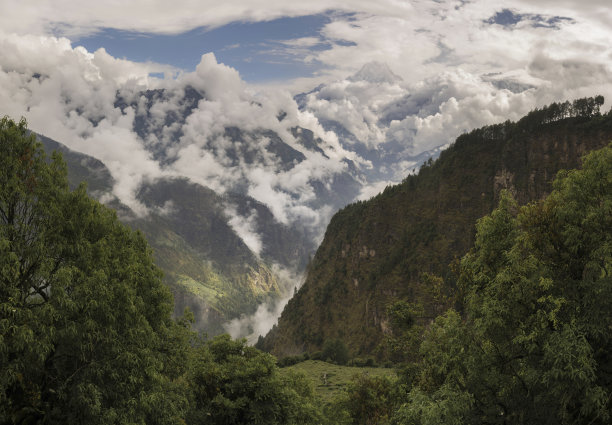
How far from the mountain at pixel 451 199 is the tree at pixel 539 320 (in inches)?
4629

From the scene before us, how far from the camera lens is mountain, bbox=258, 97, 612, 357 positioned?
146m

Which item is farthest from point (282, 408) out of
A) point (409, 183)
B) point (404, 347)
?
point (409, 183)

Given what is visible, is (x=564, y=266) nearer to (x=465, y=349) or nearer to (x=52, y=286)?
(x=465, y=349)

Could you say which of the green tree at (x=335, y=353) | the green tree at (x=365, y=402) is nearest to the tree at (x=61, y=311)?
the green tree at (x=365, y=402)

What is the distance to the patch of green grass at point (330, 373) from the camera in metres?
92.2

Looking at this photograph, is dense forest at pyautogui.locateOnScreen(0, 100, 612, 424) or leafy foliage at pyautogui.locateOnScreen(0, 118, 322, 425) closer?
dense forest at pyautogui.locateOnScreen(0, 100, 612, 424)

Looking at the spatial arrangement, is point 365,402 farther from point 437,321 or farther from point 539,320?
point 539,320

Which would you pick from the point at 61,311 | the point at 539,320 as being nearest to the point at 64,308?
the point at 61,311

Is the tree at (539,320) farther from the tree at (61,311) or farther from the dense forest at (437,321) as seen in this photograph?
the tree at (61,311)

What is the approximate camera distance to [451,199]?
17138cm

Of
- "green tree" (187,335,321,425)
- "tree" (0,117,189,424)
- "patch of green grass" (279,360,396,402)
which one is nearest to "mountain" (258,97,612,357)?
"patch of green grass" (279,360,396,402)

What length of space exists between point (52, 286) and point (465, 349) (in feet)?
67.8

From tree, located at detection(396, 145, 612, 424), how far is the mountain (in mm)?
117573

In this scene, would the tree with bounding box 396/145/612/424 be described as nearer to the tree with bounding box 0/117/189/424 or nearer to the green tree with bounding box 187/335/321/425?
the tree with bounding box 0/117/189/424
